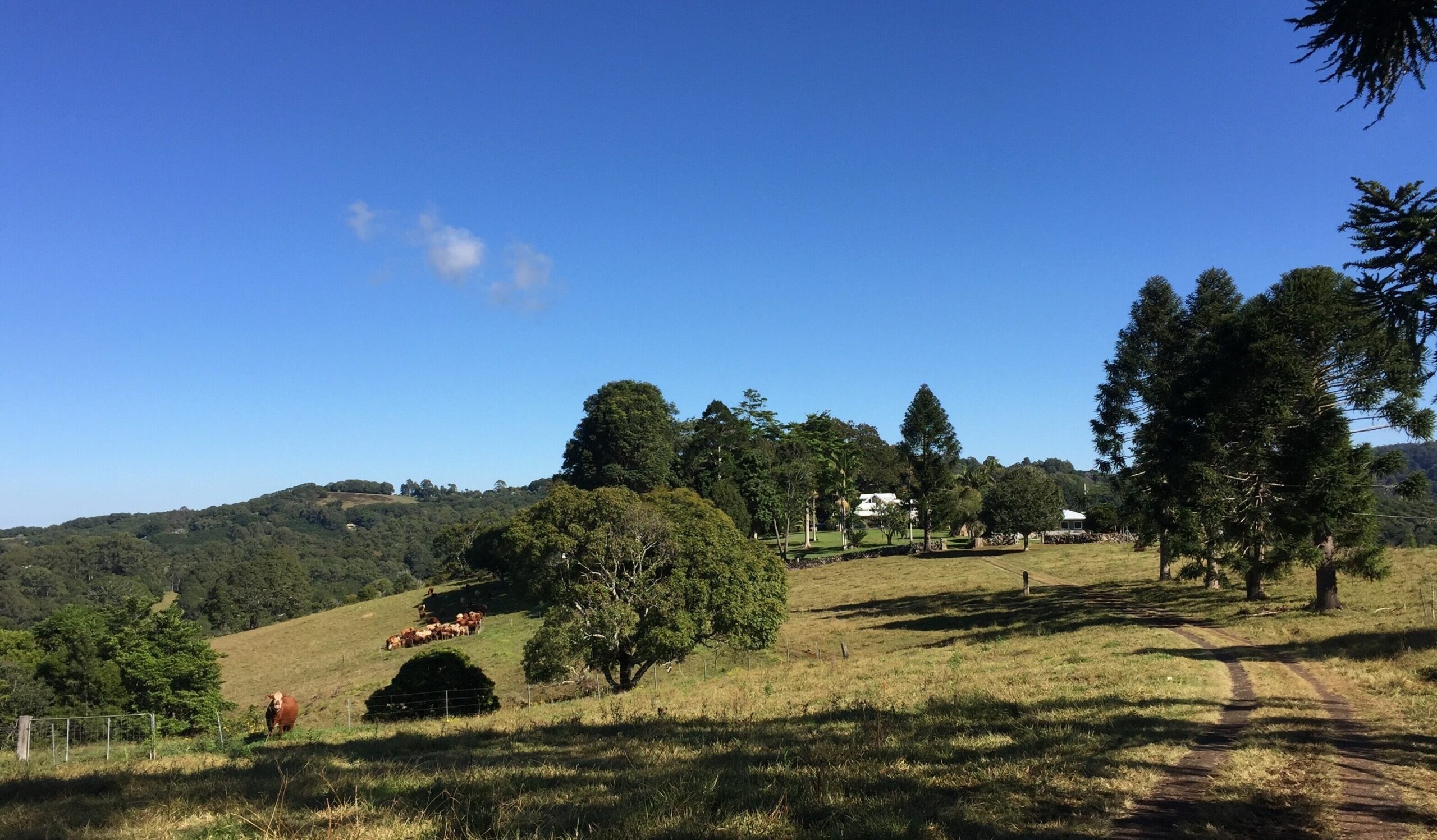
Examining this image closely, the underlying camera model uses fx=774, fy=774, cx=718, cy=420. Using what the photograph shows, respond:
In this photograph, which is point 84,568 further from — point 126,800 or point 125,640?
point 126,800

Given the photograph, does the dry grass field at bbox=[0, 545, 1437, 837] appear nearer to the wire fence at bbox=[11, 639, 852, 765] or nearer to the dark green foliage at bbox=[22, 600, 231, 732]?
the wire fence at bbox=[11, 639, 852, 765]

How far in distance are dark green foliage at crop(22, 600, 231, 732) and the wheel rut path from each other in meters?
42.5

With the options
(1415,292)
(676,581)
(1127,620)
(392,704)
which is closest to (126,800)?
(1415,292)

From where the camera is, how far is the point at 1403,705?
1211 centimetres

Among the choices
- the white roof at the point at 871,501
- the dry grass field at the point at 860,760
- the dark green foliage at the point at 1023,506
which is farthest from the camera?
the white roof at the point at 871,501

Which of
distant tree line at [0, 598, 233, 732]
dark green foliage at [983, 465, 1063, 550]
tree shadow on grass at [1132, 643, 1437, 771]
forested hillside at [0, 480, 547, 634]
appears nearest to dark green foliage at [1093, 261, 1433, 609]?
tree shadow on grass at [1132, 643, 1437, 771]

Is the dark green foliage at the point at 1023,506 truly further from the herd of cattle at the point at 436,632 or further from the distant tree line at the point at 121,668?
the distant tree line at the point at 121,668

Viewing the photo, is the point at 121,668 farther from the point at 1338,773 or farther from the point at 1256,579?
the point at 1256,579

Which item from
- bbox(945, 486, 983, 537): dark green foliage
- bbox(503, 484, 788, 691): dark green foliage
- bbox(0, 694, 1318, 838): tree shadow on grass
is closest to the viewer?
bbox(0, 694, 1318, 838): tree shadow on grass

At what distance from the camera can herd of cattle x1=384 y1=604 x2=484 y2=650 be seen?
53.0 meters

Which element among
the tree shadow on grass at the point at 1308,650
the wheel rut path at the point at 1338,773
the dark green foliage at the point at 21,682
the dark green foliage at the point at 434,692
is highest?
the wheel rut path at the point at 1338,773

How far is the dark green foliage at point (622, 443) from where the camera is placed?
81.2 meters

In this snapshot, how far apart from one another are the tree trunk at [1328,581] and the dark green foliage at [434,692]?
2826 centimetres

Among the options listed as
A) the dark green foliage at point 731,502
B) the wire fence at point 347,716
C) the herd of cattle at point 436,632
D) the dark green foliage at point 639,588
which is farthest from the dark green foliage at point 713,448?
the dark green foliage at point 639,588
